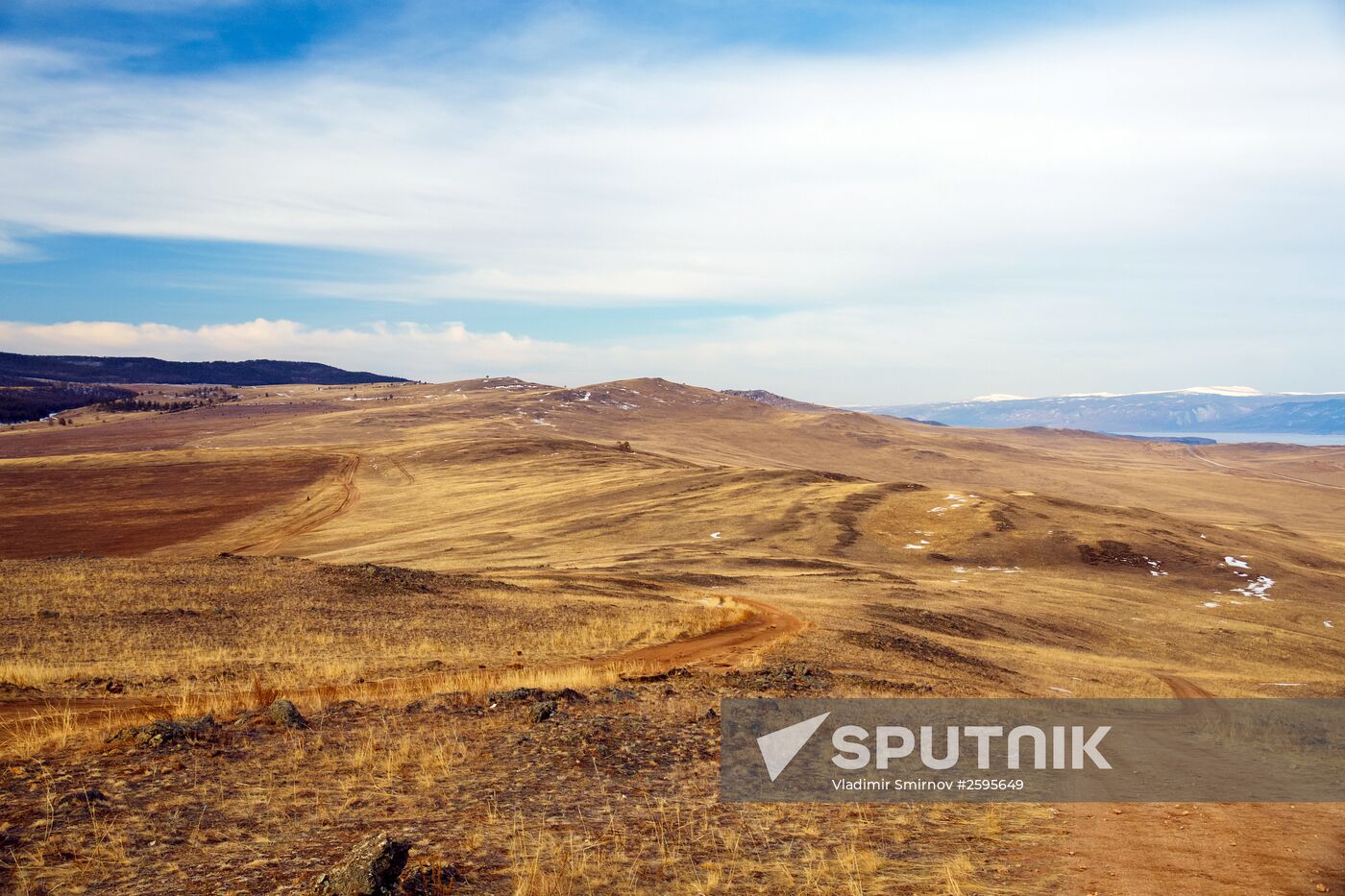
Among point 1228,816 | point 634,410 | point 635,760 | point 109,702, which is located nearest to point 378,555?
point 109,702

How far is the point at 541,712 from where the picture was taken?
14789mm

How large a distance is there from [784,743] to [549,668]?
27.2ft

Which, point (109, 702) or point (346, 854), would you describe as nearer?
point (346, 854)

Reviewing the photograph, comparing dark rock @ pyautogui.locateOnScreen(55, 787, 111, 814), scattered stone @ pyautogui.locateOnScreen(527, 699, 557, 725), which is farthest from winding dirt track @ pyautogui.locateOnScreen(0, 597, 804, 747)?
scattered stone @ pyautogui.locateOnScreen(527, 699, 557, 725)

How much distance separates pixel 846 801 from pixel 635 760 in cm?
331

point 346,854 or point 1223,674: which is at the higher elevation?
point 346,854

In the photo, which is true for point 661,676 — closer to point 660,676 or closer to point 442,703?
Result: point 660,676

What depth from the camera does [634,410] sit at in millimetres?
193000

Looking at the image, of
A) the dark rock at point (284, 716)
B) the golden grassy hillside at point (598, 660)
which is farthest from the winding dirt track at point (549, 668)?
the dark rock at point (284, 716)

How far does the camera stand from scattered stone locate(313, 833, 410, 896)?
304 inches

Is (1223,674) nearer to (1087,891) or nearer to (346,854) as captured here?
(1087,891)

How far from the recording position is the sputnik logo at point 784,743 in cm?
1358

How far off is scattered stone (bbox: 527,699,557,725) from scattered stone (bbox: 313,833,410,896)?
6.56 m

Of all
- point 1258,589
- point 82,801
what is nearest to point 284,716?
point 82,801
